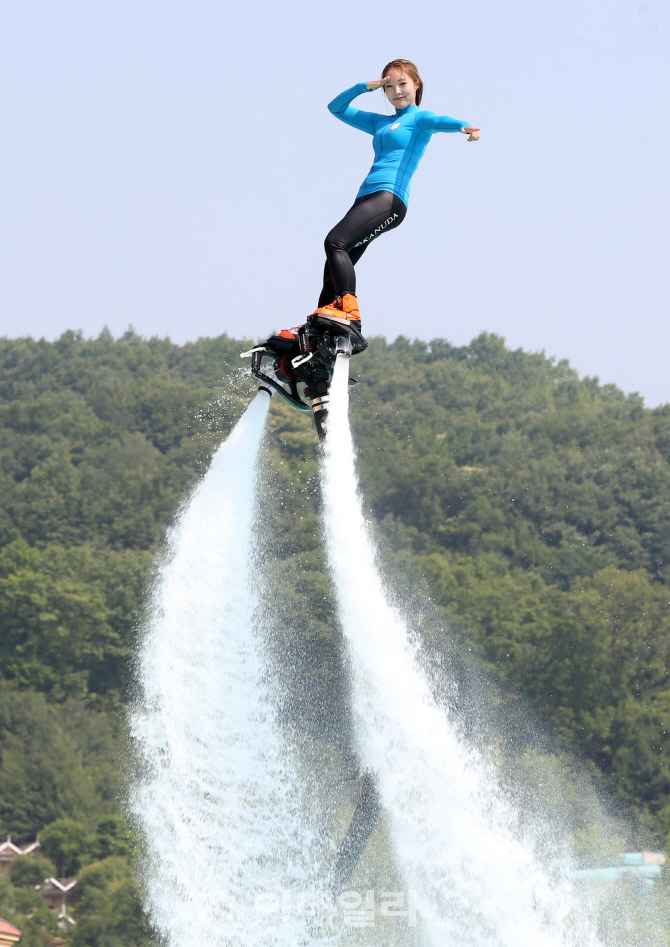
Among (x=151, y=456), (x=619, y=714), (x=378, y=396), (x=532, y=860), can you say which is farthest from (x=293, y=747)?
(x=378, y=396)

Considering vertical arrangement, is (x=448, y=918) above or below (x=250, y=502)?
below

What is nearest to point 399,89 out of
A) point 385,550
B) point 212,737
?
point 212,737

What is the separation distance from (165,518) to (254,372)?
94352 mm

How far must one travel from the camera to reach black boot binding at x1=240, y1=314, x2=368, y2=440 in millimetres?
15133

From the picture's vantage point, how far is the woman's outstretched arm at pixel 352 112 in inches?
598

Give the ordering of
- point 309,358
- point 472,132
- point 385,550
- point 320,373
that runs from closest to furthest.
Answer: point 472,132, point 309,358, point 320,373, point 385,550

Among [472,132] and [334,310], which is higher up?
[472,132]

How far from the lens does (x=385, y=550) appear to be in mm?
91875

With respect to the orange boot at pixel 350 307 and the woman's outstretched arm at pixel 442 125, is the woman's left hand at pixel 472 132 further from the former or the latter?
the orange boot at pixel 350 307

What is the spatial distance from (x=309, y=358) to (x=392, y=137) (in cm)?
269

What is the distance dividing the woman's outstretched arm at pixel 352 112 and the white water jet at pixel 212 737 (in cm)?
365

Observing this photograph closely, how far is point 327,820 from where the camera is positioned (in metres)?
21.0

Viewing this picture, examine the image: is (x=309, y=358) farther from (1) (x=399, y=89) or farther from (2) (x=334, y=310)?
(1) (x=399, y=89)

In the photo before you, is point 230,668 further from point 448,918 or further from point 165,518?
point 165,518
